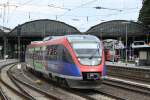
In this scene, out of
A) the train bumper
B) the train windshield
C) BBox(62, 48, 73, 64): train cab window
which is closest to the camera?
the train bumper

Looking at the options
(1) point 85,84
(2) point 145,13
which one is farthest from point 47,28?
(1) point 85,84

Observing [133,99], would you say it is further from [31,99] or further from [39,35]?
[39,35]

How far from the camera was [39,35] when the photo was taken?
110 meters

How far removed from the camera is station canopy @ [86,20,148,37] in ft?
335

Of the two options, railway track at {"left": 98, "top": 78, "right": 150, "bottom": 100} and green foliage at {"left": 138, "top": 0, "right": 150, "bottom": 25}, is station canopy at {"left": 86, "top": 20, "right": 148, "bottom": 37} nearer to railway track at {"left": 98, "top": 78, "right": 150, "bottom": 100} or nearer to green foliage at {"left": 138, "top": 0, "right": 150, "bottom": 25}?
green foliage at {"left": 138, "top": 0, "right": 150, "bottom": 25}

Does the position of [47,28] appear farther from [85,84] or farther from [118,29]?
[85,84]

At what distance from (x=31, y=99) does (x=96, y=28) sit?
96.3 meters

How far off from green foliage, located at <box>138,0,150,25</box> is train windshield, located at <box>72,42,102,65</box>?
70312mm

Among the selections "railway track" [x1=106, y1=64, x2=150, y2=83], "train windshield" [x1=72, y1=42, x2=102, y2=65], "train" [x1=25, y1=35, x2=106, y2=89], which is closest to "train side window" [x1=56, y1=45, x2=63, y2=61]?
"train" [x1=25, y1=35, x2=106, y2=89]

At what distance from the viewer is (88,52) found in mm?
22594

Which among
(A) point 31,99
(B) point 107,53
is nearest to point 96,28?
(B) point 107,53

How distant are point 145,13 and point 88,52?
74456 mm

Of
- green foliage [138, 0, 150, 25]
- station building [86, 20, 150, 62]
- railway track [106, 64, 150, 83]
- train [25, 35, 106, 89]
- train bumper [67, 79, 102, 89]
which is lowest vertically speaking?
railway track [106, 64, 150, 83]

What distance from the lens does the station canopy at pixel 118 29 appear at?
102175mm
